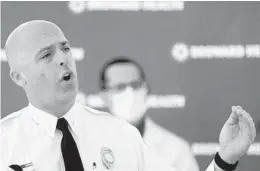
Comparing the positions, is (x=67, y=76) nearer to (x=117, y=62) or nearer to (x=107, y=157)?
(x=107, y=157)

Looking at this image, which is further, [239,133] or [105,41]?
[105,41]

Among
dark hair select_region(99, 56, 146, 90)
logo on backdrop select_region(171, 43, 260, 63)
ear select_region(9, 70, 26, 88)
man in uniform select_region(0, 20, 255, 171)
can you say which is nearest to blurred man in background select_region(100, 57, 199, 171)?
dark hair select_region(99, 56, 146, 90)

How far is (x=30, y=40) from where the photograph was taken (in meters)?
1.55

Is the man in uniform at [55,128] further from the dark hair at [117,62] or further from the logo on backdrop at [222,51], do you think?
the logo on backdrop at [222,51]

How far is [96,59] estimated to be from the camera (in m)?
2.52

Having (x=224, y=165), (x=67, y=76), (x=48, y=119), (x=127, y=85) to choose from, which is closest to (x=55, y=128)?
(x=48, y=119)

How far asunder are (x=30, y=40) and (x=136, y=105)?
1.00 meters

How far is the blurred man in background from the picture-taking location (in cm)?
242

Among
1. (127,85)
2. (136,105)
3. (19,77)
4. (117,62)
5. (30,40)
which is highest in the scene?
(30,40)

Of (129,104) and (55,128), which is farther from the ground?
(55,128)

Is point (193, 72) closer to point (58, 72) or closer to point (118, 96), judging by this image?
point (118, 96)

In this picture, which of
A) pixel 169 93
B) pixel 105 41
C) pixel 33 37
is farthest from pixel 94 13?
pixel 33 37

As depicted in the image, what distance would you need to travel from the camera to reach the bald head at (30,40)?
1546 mm

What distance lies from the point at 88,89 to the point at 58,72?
3.25 ft
